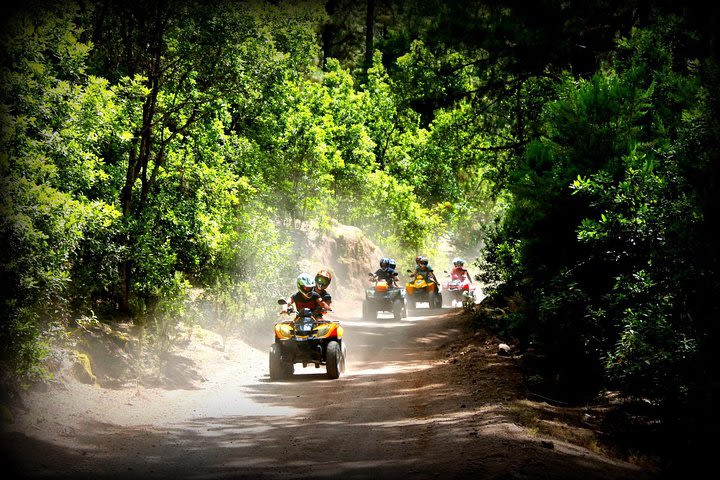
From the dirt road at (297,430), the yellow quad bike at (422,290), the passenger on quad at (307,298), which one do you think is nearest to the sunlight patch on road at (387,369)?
the dirt road at (297,430)

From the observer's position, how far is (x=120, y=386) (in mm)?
10984

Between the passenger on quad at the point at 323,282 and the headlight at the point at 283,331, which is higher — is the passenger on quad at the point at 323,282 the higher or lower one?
the higher one

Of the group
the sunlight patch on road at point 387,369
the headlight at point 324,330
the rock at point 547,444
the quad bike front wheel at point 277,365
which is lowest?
the rock at point 547,444

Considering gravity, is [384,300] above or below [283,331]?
above

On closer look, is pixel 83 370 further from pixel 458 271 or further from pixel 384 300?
pixel 458 271

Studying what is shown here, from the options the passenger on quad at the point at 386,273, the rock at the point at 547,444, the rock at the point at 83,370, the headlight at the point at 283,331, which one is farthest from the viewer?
the passenger on quad at the point at 386,273

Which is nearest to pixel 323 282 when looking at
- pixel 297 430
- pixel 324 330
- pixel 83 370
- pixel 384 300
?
pixel 324 330

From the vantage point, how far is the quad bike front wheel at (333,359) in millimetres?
12633

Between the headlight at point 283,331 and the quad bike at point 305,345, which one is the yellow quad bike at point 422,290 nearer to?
the quad bike at point 305,345

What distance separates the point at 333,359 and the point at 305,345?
0.63 m

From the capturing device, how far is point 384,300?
23359 millimetres

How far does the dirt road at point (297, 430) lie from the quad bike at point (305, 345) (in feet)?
1.33

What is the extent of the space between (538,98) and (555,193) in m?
6.97

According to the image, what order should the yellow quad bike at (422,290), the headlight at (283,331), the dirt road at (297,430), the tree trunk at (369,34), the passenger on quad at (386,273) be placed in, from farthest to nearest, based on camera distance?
the tree trunk at (369,34) → the yellow quad bike at (422,290) → the passenger on quad at (386,273) → the headlight at (283,331) → the dirt road at (297,430)
